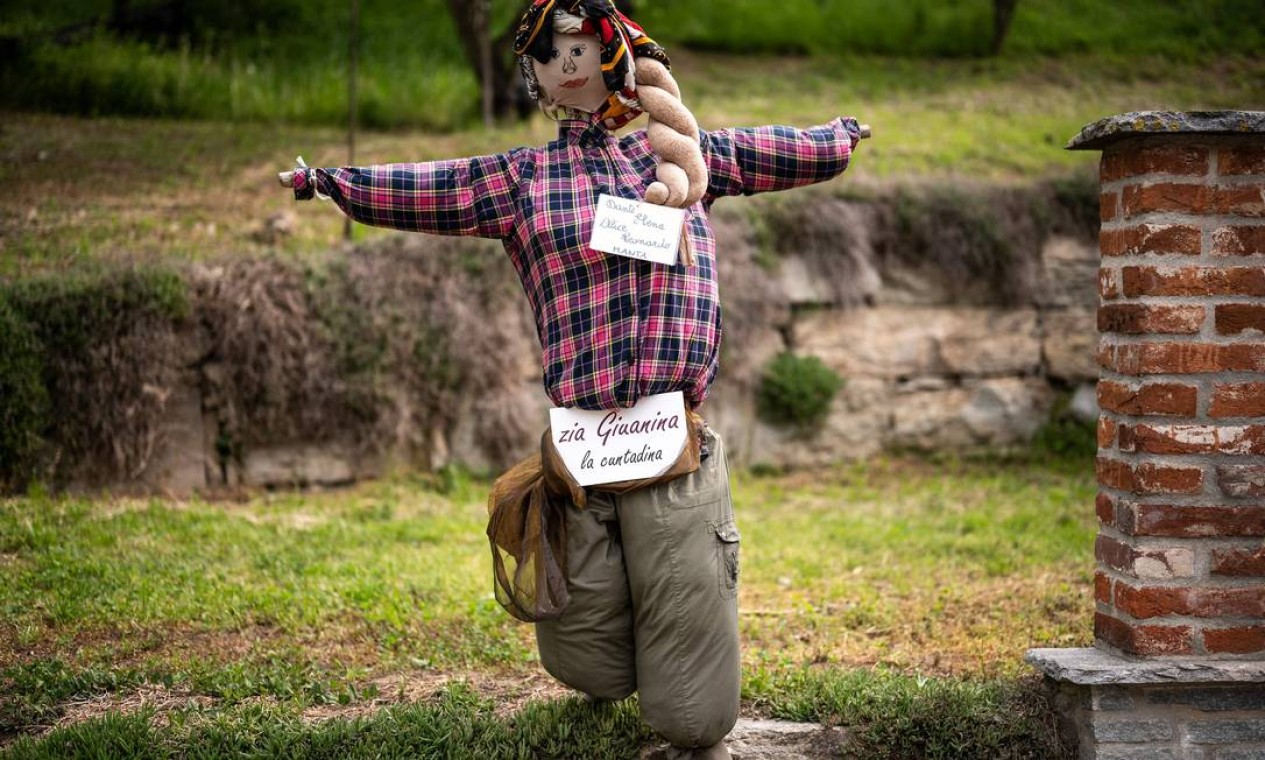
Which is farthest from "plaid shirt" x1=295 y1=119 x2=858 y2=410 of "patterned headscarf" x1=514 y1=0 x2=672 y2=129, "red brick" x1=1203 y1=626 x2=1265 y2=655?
"red brick" x1=1203 y1=626 x2=1265 y2=655

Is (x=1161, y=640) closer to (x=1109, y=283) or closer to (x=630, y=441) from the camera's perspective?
(x=1109, y=283)

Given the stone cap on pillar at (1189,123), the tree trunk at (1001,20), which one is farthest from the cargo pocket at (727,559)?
the tree trunk at (1001,20)

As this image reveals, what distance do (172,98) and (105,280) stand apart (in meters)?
3.21

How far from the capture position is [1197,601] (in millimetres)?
2703

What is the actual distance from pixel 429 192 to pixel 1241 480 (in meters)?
2.12

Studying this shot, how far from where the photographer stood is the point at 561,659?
2.72 m

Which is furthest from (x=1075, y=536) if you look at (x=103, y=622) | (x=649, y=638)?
(x=103, y=622)

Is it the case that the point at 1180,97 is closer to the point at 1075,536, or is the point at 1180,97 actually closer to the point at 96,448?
the point at 1075,536

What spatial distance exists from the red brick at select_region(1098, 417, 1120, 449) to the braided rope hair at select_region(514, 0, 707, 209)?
124 centimetres

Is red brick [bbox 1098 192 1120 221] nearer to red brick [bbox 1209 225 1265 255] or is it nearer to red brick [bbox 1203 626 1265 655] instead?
red brick [bbox 1209 225 1265 255]

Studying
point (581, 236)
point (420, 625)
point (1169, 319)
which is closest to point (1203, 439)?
point (1169, 319)

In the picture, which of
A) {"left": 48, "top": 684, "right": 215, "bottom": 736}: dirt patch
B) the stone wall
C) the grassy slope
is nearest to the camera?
{"left": 48, "top": 684, "right": 215, "bottom": 736}: dirt patch

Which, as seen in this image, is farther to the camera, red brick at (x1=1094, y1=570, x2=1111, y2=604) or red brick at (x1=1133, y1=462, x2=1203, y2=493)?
red brick at (x1=1094, y1=570, x2=1111, y2=604)

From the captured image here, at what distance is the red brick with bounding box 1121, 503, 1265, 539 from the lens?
8.84ft
